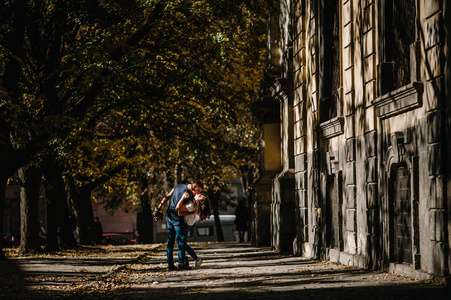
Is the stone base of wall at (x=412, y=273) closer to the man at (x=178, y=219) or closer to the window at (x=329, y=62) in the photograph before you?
the man at (x=178, y=219)

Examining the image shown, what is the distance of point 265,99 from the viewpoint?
26000 mm

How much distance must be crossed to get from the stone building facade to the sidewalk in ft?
2.06

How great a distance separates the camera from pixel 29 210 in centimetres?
2384

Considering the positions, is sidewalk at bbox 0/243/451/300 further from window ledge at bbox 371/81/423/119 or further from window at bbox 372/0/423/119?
window at bbox 372/0/423/119

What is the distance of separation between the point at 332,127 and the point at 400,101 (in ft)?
15.0

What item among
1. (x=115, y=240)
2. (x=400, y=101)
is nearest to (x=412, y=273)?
(x=400, y=101)

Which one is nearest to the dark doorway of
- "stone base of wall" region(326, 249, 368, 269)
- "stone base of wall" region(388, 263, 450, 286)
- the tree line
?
"stone base of wall" region(388, 263, 450, 286)

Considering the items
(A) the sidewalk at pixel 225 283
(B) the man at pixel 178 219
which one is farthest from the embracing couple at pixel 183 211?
(A) the sidewalk at pixel 225 283

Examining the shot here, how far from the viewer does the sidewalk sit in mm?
10070

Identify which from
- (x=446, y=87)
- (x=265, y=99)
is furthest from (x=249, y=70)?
(x=446, y=87)

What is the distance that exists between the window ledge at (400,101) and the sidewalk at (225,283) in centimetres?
254

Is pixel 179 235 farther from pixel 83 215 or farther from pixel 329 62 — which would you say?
pixel 83 215

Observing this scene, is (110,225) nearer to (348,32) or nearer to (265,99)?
(265,99)

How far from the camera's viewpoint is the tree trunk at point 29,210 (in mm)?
23766
